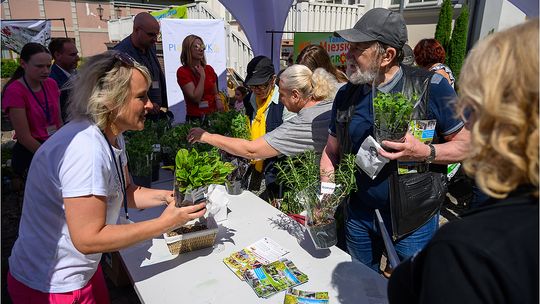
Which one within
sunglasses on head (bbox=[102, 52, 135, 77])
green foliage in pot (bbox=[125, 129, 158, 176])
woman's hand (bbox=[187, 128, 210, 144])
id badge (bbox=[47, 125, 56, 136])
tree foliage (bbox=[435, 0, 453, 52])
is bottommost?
id badge (bbox=[47, 125, 56, 136])

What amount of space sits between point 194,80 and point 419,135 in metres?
3.07

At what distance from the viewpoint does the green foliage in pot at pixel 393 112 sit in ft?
4.59

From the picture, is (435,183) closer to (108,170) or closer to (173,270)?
(173,270)

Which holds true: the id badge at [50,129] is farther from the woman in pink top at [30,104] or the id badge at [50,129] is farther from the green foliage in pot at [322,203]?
the green foliage in pot at [322,203]

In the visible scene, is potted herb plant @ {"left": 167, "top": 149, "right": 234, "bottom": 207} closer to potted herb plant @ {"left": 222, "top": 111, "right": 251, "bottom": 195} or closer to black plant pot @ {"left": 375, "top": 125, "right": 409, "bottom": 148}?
black plant pot @ {"left": 375, "top": 125, "right": 409, "bottom": 148}

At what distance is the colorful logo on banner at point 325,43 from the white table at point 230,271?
527 cm

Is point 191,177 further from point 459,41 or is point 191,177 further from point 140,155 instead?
point 459,41

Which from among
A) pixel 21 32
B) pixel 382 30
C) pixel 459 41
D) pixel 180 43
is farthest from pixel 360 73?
pixel 21 32

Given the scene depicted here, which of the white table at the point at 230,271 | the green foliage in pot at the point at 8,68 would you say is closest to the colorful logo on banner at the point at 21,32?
the green foliage in pot at the point at 8,68

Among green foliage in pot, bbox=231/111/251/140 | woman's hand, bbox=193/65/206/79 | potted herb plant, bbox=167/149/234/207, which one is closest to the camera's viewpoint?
potted herb plant, bbox=167/149/234/207

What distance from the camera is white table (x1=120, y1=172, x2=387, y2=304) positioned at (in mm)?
1397

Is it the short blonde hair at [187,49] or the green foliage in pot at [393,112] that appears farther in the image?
the short blonde hair at [187,49]

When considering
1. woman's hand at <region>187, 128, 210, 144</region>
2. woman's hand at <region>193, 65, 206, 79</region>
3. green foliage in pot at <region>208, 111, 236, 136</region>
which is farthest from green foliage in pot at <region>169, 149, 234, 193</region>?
woman's hand at <region>193, 65, 206, 79</region>

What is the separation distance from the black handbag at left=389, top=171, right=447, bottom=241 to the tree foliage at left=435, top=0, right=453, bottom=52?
6.35m
